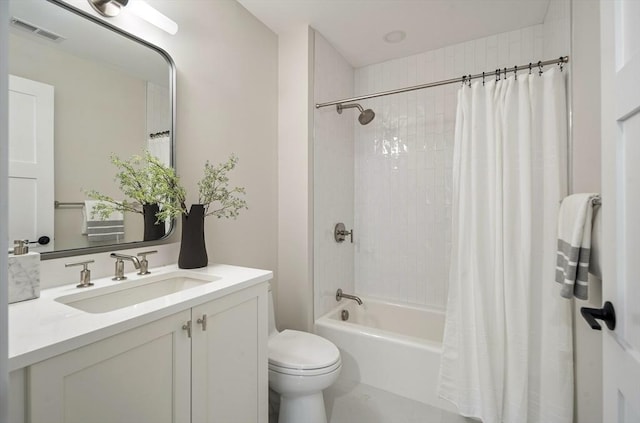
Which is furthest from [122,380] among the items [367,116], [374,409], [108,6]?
[367,116]

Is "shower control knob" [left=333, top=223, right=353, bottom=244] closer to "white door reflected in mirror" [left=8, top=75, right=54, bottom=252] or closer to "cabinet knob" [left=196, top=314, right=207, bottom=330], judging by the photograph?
"cabinet knob" [left=196, top=314, right=207, bottom=330]

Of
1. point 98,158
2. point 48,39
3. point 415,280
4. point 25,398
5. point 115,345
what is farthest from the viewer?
point 415,280

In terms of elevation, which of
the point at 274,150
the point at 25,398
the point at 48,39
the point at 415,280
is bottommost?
the point at 415,280

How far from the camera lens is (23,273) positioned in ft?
3.12

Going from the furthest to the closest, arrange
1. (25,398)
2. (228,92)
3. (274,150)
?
1. (274,150)
2. (228,92)
3. (25,398)

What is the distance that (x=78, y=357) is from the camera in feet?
2.33

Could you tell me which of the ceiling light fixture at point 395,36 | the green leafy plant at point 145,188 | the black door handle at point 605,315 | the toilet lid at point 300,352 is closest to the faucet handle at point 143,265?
the green leafy plant at point 145,188

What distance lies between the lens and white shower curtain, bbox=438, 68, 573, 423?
1.39 m

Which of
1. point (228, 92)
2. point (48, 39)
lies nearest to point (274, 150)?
point (228, 92)

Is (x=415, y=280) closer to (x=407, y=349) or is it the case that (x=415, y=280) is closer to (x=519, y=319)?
(x=407, y=349)

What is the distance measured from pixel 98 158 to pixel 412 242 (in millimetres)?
2196

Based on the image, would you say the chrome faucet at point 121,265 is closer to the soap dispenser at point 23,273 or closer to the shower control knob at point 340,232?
the soap dispenser at point 23,273

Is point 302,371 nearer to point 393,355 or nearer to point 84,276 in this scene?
point 393,355

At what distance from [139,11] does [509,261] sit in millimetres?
2050
